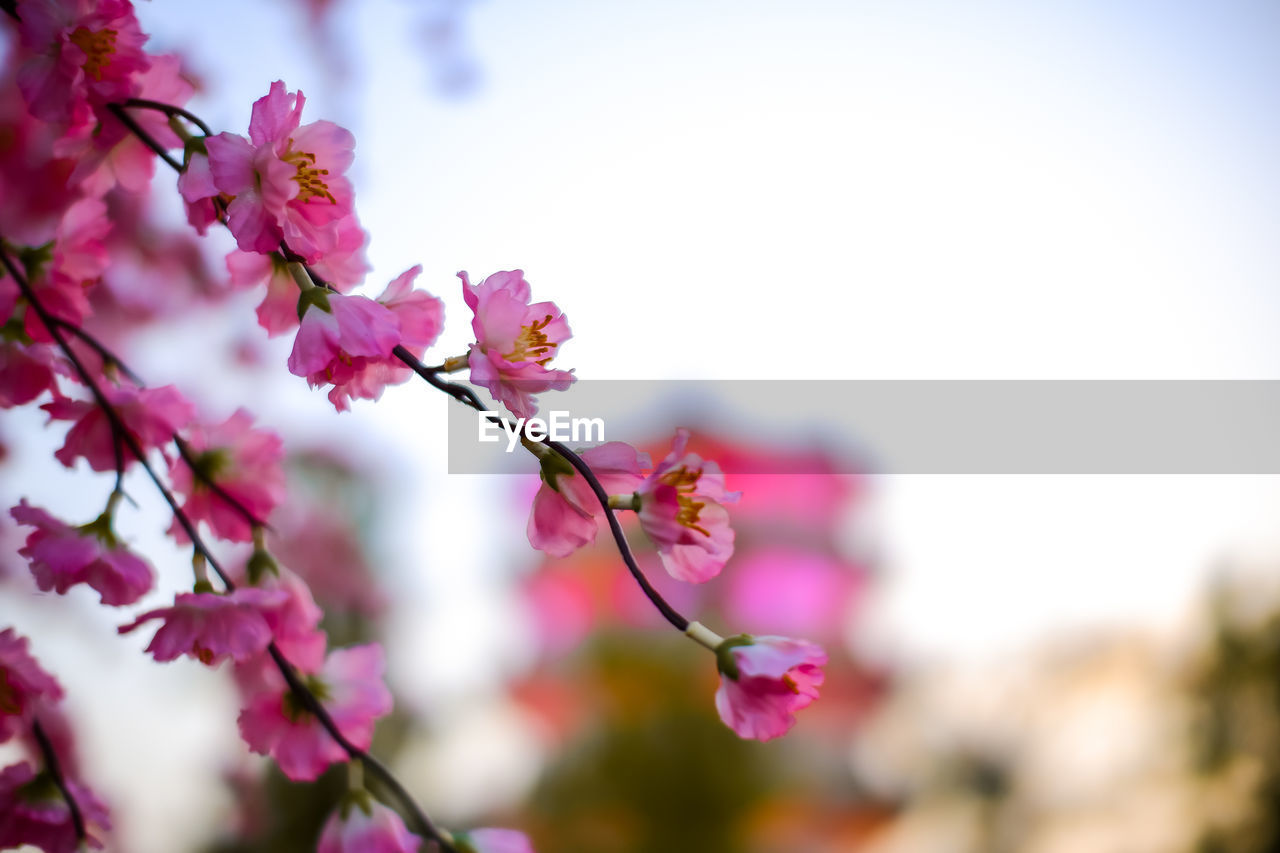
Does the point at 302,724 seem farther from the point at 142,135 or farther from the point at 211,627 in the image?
the point at 142,135

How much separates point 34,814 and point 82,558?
106 mm

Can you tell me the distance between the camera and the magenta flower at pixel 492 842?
0.29 m

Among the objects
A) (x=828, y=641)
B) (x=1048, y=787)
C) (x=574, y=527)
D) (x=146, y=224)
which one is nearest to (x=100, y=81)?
(x=574, y=527)

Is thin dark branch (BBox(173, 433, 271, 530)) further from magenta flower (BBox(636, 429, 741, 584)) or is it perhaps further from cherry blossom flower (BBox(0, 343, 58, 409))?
magenta flower (BBox(636, 429, 741, 584))

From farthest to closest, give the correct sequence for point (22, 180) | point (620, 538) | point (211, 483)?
point (22, 180) < point (211, 483) < point (620, 538)

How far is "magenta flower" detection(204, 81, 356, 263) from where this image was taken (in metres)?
0.26

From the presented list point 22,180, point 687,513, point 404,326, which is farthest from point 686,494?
point 22,180

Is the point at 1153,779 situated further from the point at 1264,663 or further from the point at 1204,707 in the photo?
the point at 1264,663

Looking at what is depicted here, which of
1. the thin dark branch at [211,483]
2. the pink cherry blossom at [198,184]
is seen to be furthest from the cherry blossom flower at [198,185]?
the thin dark branch at [211,483]

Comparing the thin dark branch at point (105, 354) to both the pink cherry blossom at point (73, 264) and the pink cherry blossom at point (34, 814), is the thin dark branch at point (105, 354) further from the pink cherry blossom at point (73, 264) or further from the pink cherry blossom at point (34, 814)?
the pink cherry blossom at point (34, 814)

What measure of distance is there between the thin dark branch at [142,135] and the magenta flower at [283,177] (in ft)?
0.09

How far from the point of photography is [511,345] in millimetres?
267

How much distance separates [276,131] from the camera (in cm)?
28

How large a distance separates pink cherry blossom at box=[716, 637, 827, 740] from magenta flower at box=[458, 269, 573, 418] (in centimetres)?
9
